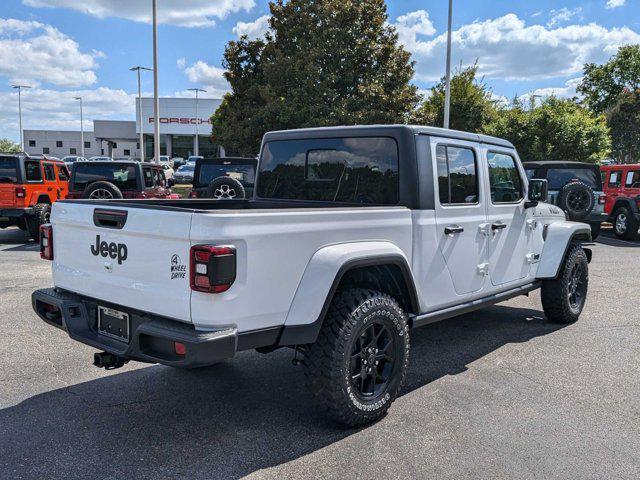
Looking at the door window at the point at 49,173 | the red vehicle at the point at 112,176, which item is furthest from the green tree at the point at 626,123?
the door window at the point at 49,173

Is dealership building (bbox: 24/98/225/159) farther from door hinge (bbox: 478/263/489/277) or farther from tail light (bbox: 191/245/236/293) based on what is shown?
tail light (bbox: 191/245/236/293)

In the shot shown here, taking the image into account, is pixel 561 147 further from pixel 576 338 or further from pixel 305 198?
pixel 305 198

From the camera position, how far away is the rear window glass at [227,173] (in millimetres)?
11266

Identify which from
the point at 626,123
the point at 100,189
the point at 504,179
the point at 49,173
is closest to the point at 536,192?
the point at 504,179

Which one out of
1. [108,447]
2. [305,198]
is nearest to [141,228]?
[108,447]

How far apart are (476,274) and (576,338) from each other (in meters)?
1.85

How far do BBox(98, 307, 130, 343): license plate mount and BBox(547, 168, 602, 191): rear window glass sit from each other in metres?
11.3

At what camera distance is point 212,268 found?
8.91ft

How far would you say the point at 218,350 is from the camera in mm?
2764

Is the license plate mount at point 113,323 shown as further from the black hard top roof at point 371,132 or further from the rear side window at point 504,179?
the rear side window at point 504,179

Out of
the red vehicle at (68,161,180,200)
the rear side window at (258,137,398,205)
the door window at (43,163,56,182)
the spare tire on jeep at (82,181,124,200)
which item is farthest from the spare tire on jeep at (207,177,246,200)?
the rear side window at (258,137,398,205)

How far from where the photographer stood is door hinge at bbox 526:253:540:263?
5.31 m

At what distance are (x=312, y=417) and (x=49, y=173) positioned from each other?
1119 cm

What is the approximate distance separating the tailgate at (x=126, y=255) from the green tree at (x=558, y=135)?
2110 cm
